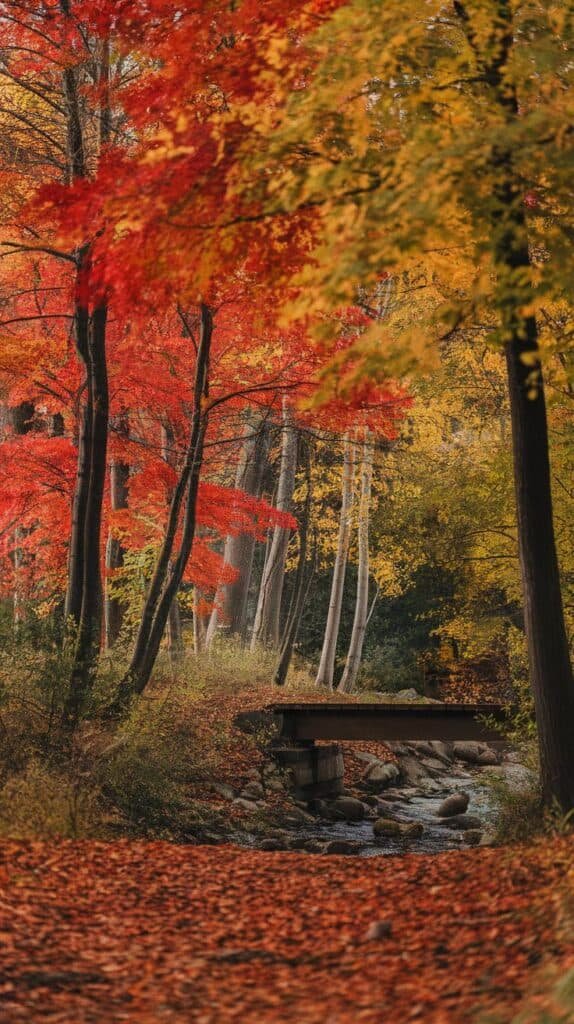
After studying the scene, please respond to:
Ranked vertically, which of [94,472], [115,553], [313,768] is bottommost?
[313,768]

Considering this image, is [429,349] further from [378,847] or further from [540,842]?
[378,847]

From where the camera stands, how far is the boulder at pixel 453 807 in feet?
45.6

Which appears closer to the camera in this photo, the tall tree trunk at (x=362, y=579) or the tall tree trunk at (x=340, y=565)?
the tall tree trunk at (x=362, y=579)

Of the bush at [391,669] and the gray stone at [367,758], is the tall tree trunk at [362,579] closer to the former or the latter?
the gray stone at [367,758]

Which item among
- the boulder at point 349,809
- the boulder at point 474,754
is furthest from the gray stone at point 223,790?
the boulder at point 474,754

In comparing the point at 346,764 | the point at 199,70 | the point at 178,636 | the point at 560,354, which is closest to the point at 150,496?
the point at 178,636

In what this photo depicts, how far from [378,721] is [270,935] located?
867cm

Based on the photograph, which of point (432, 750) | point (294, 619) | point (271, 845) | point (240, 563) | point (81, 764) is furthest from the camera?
point (240, 563)

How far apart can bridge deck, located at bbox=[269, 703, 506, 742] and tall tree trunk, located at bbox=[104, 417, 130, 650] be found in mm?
3460

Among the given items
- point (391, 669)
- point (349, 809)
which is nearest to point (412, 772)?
point (349, 809)

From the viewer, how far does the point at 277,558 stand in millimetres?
21359

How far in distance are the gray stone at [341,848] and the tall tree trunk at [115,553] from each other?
611 cm

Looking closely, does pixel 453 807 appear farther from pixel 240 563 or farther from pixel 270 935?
pixel 270 935

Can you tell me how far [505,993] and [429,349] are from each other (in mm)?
3299
